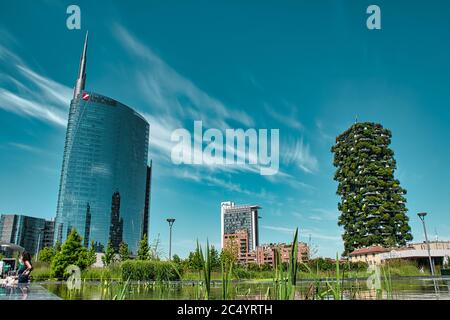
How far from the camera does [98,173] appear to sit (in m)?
80.0

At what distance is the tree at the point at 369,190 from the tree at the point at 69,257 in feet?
85.1

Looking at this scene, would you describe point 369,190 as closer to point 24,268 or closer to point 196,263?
point 24,268

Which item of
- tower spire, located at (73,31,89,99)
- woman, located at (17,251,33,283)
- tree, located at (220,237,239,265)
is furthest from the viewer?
tower spire, located at (73,31,89,99)

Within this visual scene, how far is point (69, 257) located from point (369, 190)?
2877 centimetres

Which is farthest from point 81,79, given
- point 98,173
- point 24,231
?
point 24,231

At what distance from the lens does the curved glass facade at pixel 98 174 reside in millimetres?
77625

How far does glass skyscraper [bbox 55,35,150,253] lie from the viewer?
255ft

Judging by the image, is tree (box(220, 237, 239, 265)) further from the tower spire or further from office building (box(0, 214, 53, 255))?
office building (box(0, 214, 53, 255))

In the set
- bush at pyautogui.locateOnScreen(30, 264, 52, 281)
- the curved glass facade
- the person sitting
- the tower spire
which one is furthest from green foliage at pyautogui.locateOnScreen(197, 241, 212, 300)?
the tower spire

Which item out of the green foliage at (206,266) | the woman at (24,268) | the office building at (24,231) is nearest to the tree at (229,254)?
the green foliage at (206,266)

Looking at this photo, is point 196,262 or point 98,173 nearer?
point 196,262

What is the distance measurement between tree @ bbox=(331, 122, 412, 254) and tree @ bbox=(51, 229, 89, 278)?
25930 mm

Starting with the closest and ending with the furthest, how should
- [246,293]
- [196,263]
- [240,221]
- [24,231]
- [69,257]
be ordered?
[196,263], [246,293], [69,257], [24,231], [240,221]
